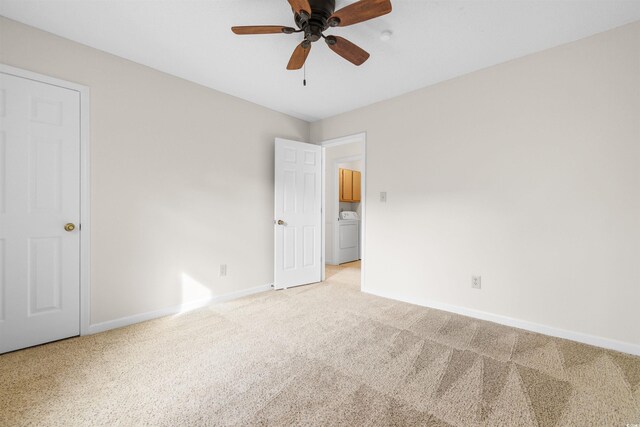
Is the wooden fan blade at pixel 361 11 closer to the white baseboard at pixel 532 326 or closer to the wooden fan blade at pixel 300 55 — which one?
the wooden fan blade at pixel 300 55

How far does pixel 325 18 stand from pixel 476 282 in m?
2.66

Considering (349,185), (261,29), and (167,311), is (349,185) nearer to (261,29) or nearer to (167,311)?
(167,311)

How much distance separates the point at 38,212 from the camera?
6.96ft

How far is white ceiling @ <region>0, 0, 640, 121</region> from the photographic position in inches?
74.4

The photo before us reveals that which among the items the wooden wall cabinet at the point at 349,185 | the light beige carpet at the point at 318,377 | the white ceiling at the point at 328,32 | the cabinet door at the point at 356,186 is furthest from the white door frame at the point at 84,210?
the cabinet door at the point at 356,186

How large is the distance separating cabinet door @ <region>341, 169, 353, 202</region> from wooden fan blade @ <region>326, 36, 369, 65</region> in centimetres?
368

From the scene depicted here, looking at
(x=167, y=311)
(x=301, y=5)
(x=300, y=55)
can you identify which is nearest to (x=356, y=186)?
(x=300, y=55)

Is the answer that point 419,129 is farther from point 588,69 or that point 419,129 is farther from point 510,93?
point 588,69

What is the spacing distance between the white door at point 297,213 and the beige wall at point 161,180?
188 millimetres

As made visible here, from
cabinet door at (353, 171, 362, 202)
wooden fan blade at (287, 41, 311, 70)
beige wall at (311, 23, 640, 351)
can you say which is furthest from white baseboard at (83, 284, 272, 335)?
cabinet door at (353, 171, 362, 202)

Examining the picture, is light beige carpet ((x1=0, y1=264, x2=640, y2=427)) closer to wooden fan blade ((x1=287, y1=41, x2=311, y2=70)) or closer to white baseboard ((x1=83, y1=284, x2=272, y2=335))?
white baseboard ((x1=83, y1=284, x2=272, y2=335))

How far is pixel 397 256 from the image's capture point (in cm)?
331

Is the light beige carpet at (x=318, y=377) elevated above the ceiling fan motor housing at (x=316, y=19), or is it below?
below

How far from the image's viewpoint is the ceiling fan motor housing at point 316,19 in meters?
1.71
